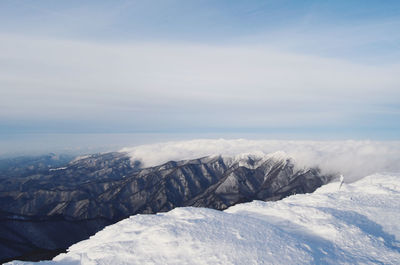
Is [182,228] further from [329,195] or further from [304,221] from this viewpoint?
[329,195]

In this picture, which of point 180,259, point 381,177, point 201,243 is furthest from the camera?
point 381,177

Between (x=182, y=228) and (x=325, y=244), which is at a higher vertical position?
(x=182, y=228)

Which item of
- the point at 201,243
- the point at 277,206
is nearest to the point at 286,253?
the point at 201,243

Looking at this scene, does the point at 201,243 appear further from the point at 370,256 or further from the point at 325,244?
the point at 370,256

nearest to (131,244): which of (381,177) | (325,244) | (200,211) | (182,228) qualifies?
(182,228)

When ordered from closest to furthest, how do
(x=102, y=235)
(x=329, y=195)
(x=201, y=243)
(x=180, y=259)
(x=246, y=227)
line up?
1. (x=180, y=259)
2. (x=201, y=243)
3. (x=246, y=227)
4. (x=102, y=235)
5. (x=329, y=195)

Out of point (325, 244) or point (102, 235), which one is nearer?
point (325, 244)
